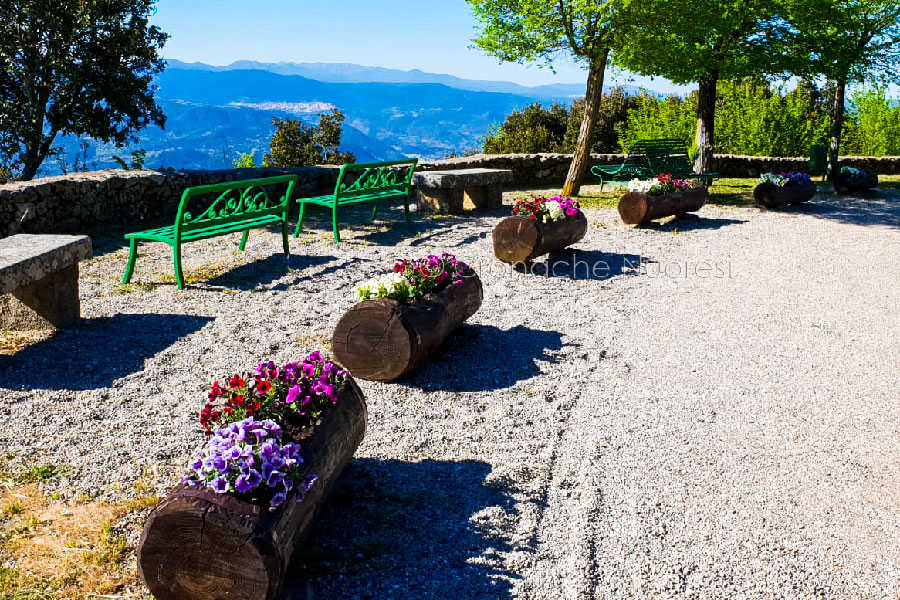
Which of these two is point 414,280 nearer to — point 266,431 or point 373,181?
point 266,431

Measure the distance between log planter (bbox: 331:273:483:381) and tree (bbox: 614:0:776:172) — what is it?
23.2ft

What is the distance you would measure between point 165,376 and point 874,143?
2420 cm

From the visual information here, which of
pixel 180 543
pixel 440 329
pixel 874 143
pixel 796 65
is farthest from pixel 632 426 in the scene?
pixel 874 143

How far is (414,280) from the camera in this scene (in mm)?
4621

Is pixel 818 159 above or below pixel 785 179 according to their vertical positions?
above

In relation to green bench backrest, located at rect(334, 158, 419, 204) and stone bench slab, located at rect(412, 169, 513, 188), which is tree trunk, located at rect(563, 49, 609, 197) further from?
green bench backrest, located at rect(334, 158, 419, 204)

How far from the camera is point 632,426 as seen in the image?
384 cm

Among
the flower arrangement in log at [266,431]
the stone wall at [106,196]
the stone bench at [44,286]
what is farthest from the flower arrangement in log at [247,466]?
the stone wall at [106,196]

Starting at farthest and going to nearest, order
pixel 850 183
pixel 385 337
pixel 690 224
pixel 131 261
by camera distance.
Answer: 1. pixel 850 183
2. pixel 690 224
3. pixel 131 261
4. pixel 385 337

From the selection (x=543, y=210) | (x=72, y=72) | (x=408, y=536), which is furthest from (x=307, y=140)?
(x=408, y=536)

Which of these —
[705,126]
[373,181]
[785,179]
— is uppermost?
[705,126]

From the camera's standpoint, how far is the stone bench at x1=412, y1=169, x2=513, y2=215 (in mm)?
10109

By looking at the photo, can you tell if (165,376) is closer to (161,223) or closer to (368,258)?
(368,258)

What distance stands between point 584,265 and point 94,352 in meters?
4.83
